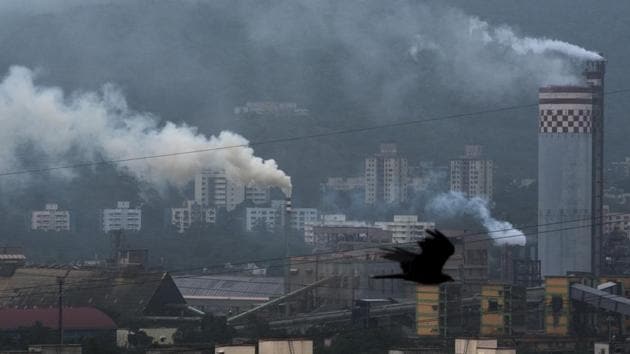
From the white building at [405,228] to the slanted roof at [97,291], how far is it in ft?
63.6

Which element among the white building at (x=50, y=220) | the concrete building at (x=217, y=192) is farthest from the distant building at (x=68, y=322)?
the concrete building at (x=217, y=192)

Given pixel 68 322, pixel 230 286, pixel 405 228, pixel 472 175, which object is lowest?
pixel 68 322

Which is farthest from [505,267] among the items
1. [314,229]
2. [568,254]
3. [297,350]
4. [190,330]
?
[297,350]

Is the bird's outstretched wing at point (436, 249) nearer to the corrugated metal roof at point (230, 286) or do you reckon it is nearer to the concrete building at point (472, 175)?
the corrugated metal roof at point (230, 286)

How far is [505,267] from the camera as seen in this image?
75625 millimetres

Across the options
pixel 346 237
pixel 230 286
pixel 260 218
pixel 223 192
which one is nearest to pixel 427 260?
pixel 230 286

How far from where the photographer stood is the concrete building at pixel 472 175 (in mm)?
104500

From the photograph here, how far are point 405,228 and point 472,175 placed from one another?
82.6 feet

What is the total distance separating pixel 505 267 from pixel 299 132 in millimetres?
48845

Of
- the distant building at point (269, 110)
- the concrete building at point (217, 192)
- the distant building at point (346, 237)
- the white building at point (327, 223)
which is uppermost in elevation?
the distant building at point (269, 110)

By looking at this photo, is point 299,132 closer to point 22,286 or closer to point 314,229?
point 314,229

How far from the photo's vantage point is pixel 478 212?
3514 inches

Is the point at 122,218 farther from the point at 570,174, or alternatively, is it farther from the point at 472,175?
the point at 570,174

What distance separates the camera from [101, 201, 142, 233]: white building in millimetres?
96125
